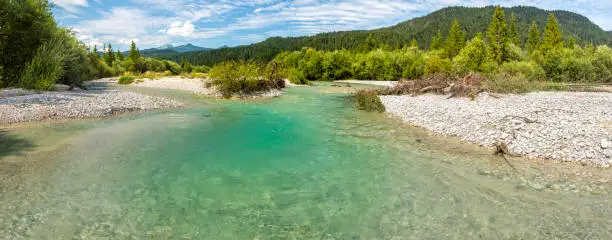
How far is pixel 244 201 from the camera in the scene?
7.47m

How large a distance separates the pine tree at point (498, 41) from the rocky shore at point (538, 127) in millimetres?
47964

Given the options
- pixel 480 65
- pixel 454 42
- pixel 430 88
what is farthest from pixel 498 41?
pixel 430 88

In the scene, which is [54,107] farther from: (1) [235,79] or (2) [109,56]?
(2) [109,56]

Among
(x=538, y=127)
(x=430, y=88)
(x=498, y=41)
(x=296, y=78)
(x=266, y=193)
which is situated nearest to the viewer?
(x=266, y=193)

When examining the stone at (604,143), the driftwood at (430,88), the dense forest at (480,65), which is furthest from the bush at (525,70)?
the stone at (604,143)

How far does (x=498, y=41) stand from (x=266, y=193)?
6557cm

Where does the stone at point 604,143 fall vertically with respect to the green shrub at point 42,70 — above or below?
below

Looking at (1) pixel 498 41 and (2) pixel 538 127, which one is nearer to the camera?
(2) pixel 538 127

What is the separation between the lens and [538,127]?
1208 cm

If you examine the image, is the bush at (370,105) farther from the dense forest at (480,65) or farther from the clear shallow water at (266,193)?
the clear shallow water at (266,193)

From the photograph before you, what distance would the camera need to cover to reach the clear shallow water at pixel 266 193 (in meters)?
6.16

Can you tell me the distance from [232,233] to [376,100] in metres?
18.9

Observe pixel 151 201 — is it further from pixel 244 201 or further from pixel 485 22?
pixel 485 22

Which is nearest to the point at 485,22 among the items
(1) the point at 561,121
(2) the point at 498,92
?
(2) the point at 498,92
